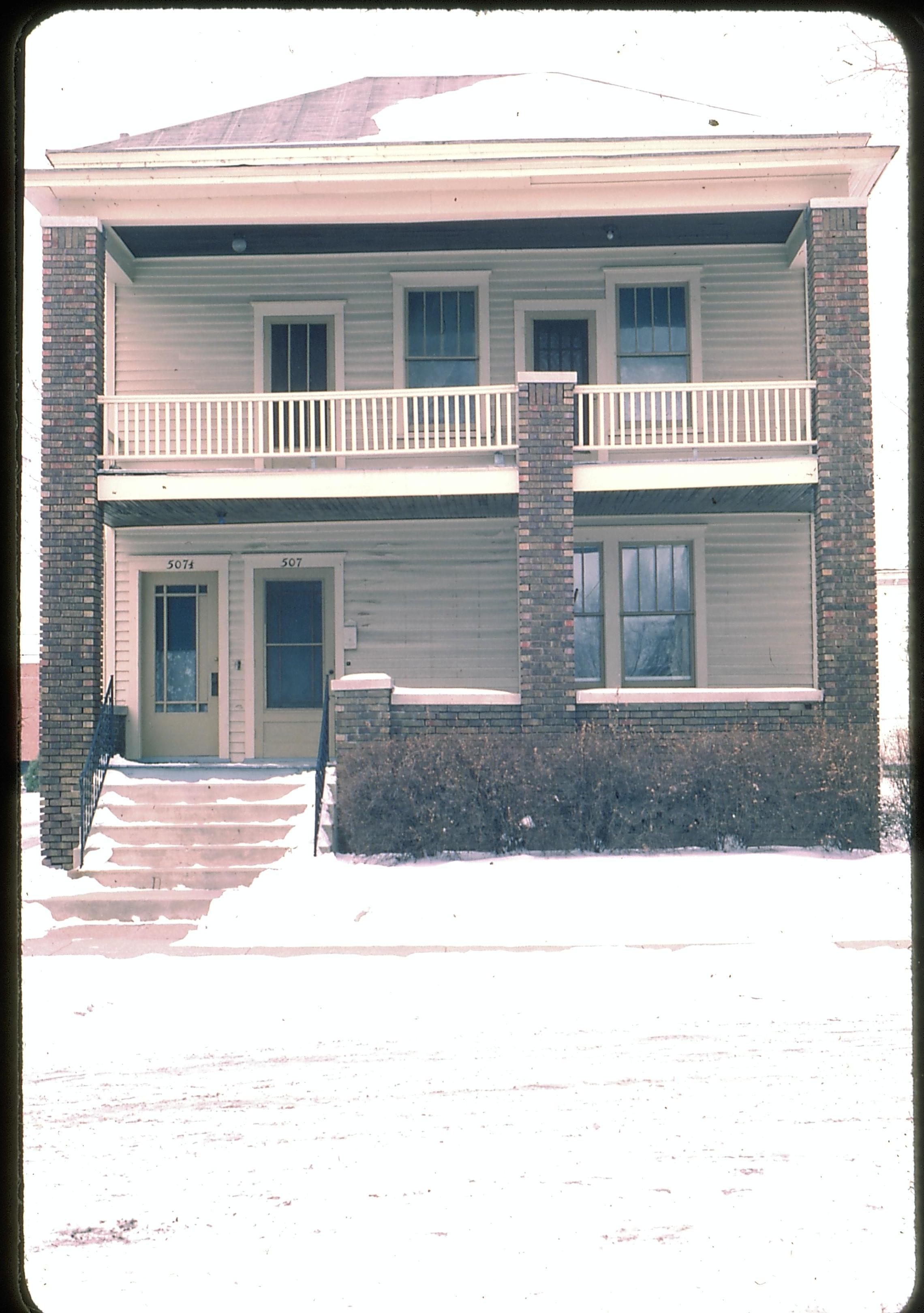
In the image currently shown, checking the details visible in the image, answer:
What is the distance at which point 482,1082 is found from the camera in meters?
5.05

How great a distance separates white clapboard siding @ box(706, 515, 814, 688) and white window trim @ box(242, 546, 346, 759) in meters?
4.87

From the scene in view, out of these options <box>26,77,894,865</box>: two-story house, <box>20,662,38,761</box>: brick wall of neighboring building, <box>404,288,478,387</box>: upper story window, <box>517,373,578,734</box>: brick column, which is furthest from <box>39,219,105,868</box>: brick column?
<box>20,662,38,761</box>: brick wall of neighboring building

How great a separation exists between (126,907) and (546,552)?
582 cm

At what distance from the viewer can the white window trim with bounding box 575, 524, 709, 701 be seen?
14391 mm

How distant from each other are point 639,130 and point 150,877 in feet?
33.3

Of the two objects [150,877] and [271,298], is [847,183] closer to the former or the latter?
[271,298]

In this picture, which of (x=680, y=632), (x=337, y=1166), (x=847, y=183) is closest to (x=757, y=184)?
(x=847, y=183)

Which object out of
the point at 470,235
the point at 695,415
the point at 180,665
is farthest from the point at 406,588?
the point at 470,235

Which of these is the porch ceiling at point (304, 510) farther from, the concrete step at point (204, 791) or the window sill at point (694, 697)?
the concrete step at point (204, 791)

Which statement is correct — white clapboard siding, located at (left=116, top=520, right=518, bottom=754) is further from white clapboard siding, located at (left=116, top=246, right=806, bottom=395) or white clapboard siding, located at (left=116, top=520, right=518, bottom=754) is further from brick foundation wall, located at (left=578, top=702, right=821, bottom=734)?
brick foundation wall, located at (left=578, top=702, right=821, bottom=734)

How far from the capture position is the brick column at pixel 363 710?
11461 millimetres

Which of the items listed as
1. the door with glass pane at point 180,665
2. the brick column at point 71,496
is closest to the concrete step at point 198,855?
the brick column at point 71,496

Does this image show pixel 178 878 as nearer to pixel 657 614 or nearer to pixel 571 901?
pixel 571 901

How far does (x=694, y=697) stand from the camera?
11852mm
